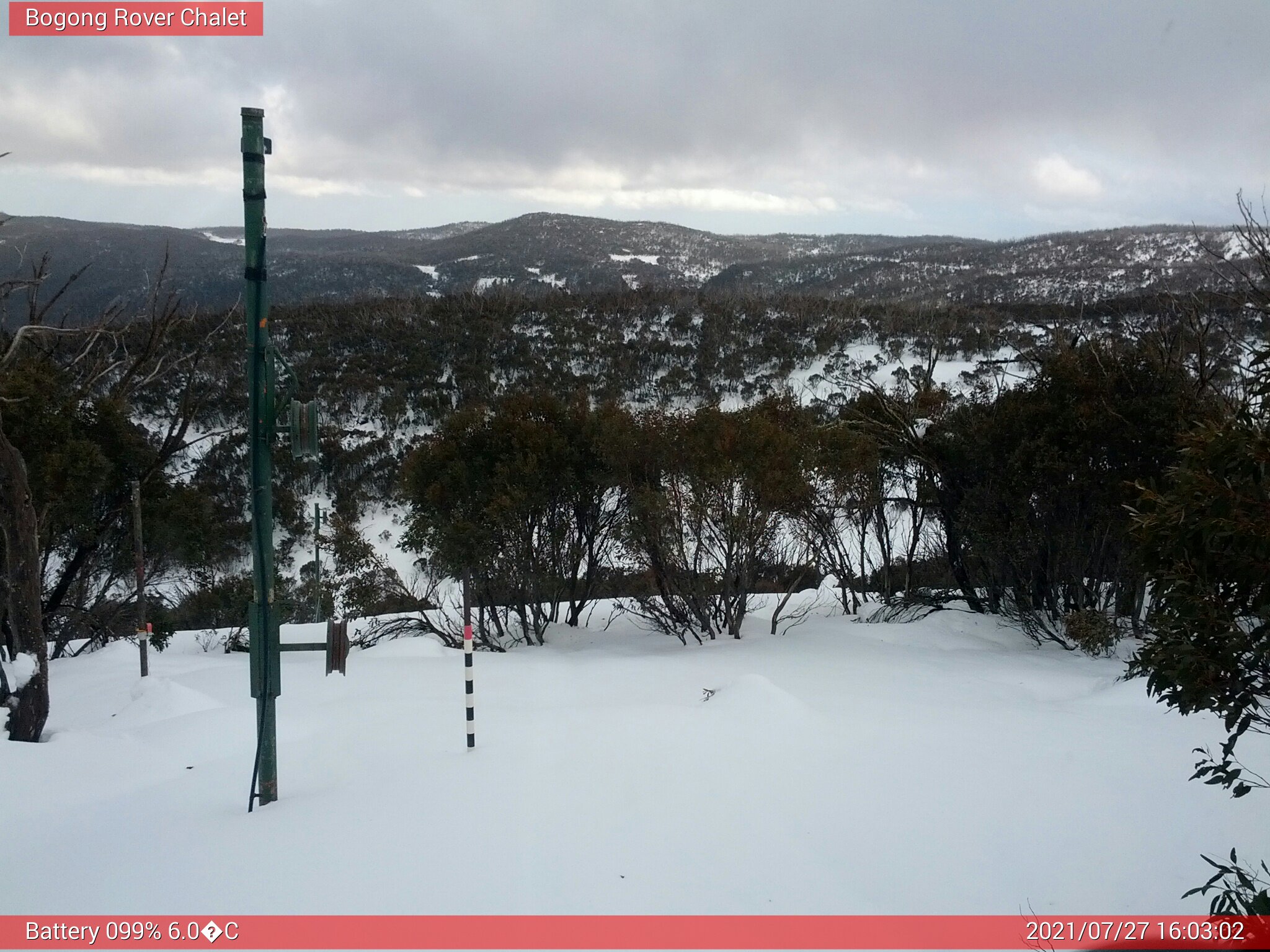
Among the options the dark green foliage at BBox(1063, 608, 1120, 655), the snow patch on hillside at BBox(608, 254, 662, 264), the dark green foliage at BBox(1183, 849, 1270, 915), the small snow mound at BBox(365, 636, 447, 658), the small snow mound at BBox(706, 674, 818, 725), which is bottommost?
the small snow mound at BBox(365, 636, 447, 658)

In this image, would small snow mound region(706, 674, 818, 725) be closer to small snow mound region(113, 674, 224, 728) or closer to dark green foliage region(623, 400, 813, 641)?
dark green foliage region(623, 400, 813, 641)

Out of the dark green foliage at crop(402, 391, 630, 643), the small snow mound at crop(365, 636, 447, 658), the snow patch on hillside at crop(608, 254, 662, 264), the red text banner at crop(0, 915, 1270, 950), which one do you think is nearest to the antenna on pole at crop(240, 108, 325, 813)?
the red text banner at crop(0, 915, 1270, 950)

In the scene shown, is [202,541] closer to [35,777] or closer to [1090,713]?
[35,777]

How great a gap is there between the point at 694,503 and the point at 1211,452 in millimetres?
8193

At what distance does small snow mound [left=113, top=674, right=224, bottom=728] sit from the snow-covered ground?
0.04m

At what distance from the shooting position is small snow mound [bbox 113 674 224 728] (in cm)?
748

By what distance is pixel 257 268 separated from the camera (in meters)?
4.40

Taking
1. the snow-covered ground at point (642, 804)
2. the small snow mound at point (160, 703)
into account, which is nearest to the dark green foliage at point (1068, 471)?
the snow-covered ground at point (642, 804)

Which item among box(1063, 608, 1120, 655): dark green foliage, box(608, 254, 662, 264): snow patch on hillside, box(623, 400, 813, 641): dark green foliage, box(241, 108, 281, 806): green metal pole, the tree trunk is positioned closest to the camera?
box(241, 108, 281, 806): green metal pole

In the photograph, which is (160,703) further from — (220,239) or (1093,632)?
(220,239)

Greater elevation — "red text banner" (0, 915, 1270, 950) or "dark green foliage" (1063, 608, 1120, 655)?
"red text banner" (0, 915, 1270, 950)

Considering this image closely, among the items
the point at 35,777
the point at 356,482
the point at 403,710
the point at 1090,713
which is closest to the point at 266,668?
the point at 35,777

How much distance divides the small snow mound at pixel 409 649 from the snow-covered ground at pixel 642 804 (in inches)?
129

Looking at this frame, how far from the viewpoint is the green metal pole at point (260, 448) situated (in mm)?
4352
